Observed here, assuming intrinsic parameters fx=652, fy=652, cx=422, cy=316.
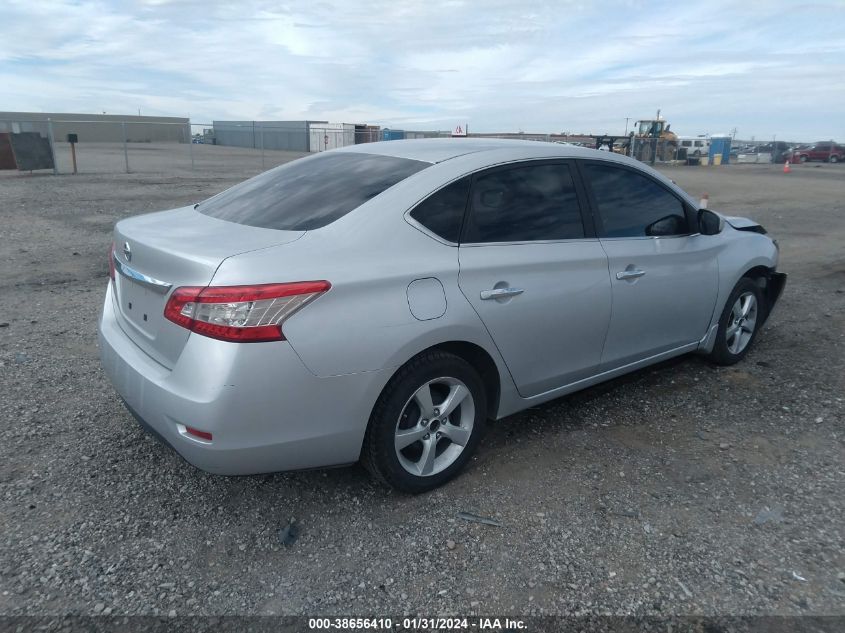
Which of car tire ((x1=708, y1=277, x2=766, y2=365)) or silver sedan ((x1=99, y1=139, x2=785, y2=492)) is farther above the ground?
silver sedan ((x1=99, y1=139, x2=785, y2=492))

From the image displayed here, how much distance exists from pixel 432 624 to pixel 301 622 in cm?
50

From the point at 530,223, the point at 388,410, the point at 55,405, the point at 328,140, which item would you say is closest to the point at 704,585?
the point at 388,410

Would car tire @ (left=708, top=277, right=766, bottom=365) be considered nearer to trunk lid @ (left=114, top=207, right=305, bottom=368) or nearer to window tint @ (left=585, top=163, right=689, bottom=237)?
window tint @ (left=585, top=163, right=689, bottom=237)

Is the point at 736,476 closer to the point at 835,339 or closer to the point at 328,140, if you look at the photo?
the point at 835,339

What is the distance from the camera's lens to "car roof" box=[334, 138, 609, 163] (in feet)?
11.7

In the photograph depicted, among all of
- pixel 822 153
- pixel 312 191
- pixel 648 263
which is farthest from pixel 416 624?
pixel 822 153

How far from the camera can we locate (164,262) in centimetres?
282

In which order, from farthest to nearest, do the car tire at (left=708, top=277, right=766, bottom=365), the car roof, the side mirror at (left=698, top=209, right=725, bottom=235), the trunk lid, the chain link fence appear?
1. the chain link fence
2. the car tire at (left=708, top=277, right=766, bottom=365)
3. the side mirror at (left=698, top=209, right=725, bottom=235)
4. the car roof
5. the trunk lid

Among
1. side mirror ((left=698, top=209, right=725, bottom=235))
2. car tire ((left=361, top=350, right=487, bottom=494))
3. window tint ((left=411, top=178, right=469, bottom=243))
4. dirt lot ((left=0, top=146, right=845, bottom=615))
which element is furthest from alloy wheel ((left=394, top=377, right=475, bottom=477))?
side mirror ((left=698, top=209, right=725, bottom=235))

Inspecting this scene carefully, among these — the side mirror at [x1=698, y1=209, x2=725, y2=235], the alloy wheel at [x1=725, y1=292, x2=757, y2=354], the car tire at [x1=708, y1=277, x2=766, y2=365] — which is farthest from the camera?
the alloy wheel at [x1=725, y1=292, x2=757, y2=354]

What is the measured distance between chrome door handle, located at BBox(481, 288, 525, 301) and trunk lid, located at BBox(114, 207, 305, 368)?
913 millimetres

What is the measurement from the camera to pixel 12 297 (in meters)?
6.37

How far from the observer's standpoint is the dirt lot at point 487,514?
2.62 metres

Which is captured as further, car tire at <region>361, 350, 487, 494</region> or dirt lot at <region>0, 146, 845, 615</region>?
car tire at <region>361, 350, 487, 494</region>
